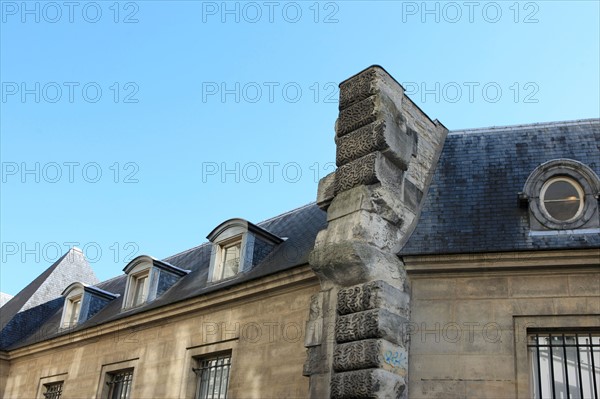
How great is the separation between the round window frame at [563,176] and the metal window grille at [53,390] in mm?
11865

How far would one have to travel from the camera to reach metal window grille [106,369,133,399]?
14.4 m

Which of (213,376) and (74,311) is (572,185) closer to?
(213,376)

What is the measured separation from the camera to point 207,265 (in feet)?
51.7

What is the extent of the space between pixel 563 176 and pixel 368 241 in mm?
3063

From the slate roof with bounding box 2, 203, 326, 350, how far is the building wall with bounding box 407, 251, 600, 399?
8.35 ft

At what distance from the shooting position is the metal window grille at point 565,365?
883cm

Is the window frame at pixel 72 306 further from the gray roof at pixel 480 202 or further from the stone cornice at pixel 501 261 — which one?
the stone cornice at pixel 501 261

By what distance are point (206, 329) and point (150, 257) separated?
3811 millimetres

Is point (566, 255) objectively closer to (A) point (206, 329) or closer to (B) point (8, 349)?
(A) point (206, 329)

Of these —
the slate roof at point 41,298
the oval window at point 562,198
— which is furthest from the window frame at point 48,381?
the oval window at point 562,198

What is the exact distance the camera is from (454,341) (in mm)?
9258

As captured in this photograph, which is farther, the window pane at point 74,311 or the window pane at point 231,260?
the window pane at point 74,311

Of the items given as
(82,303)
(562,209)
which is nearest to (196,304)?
(82,303)

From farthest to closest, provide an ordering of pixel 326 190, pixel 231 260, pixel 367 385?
pixel 231 260
pixel 326 190
pixel 367 385
